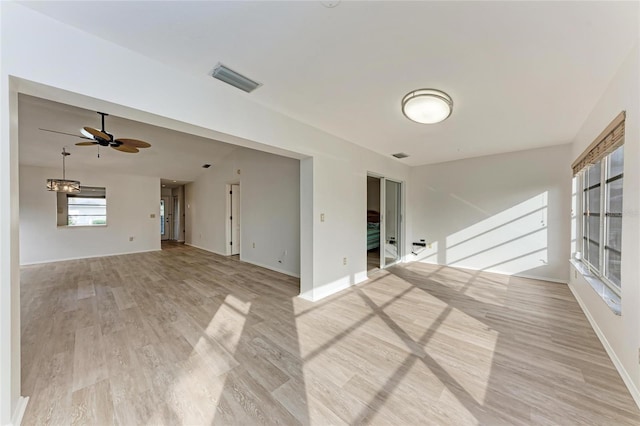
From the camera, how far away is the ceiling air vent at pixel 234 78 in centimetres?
202

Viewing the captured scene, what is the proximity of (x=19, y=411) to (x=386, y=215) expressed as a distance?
16.8ft

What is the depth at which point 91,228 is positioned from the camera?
21.1 feet

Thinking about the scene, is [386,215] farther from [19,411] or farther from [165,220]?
[165,220]

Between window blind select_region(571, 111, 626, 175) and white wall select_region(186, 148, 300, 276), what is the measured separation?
149 inches

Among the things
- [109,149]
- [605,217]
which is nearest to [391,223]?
[605,217]

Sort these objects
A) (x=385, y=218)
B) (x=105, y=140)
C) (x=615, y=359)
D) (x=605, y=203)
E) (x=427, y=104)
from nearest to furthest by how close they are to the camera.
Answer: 1. (x=615, y=359)
2. (x=427, y=104)
3. (x=605, y=203)
4. (x=105, y=140)
5. (x=385, y=218)

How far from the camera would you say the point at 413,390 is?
1.67 m

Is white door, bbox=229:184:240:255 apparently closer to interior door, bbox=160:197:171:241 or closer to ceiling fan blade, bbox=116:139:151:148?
ceiling fan blade, bbox=116:139:151:148

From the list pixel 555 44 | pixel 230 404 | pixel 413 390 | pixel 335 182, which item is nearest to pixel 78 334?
pixel 230 404

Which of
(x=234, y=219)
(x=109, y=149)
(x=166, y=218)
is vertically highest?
(x=109, y=149)

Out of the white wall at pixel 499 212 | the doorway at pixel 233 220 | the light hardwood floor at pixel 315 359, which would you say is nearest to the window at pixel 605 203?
the light hardwood floor at pixel 315 359

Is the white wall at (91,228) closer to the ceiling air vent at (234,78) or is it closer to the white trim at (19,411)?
the white trim at (19,411)

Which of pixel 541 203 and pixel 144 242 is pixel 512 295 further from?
pixel 144 242

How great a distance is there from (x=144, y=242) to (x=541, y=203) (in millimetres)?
10069
